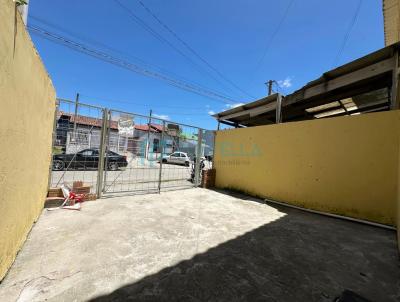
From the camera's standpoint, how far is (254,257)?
8.11 feet

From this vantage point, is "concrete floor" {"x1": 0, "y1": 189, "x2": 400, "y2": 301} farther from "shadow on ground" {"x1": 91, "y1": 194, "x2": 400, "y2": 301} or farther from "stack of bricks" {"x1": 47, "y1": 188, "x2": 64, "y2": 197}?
"stack of bricks" {"x1": 47, "y1": 188, "x2": 64, "y2": 197}

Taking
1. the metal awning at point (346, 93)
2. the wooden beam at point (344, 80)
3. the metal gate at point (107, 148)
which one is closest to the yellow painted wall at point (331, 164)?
the metal awning at point (346, 93)

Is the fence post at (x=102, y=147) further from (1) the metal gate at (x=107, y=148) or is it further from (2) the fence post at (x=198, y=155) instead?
(2) the fence post at (x=198, y=155)

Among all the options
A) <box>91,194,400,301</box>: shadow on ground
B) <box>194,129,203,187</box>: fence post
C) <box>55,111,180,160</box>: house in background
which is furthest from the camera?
<box>194,129,203,187</box>: fence post

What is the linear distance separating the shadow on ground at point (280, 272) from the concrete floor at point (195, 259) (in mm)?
10

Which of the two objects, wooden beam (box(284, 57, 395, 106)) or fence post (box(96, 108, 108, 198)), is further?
fence post (box(96, 108, 108, 198))

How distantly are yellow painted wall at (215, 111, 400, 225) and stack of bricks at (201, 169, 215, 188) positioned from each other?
1.40 metres

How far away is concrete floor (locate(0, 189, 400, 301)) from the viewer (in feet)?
5.90

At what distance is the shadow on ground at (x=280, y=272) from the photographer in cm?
179

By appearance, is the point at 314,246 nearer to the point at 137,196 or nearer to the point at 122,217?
the point at 122,217

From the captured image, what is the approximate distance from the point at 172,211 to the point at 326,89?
502 cm

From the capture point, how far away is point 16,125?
6.27 feet

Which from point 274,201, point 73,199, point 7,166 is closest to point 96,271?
point 7,166

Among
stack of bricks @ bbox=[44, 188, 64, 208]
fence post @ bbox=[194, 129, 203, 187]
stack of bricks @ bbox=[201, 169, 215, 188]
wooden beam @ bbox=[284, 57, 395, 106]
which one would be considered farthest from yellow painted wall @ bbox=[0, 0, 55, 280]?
wooden beam @ bbox=[284, 57, 395, 106]
